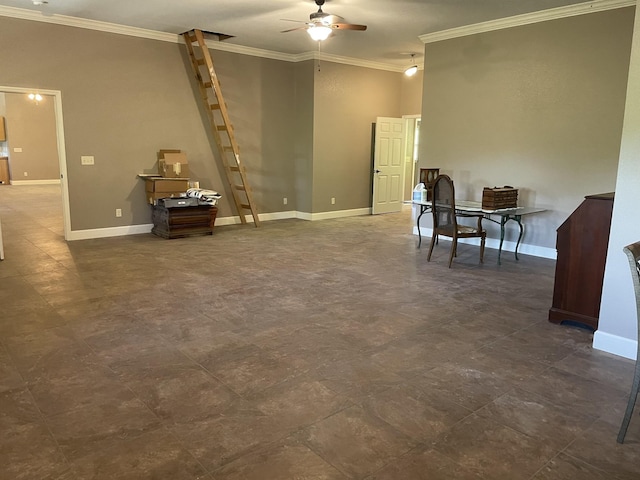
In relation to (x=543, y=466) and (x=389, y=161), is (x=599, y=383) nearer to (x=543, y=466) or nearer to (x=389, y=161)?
(x=543, y=466)

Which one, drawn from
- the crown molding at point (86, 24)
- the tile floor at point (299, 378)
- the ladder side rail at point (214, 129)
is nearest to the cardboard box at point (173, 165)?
the ladder side rail at point (214, 129)

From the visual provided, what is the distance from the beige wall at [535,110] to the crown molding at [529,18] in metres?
0.07

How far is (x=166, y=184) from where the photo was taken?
6805 mm

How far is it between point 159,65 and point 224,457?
6.45 metres

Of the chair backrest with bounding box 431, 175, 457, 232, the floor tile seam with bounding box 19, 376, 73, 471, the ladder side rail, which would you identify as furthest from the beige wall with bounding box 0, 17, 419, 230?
the floor tile seam with bounding box 19, 376, 73, 471

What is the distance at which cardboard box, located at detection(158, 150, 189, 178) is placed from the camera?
6.96 metres

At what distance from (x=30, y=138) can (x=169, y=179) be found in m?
9.82

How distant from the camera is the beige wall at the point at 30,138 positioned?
13.7m

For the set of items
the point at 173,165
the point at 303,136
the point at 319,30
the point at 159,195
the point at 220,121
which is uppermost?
the point at 319,30

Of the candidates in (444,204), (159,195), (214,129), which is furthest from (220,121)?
(444,204)

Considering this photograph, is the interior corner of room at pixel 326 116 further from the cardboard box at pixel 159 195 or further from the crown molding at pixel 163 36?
the cardboard box at pixel 159 195

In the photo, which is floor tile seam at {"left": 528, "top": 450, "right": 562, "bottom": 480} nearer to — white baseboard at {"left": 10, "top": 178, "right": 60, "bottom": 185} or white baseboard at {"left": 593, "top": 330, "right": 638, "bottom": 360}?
white baseboard at {"left": 593, "top": 330, "right": 638, "bottom": 360}

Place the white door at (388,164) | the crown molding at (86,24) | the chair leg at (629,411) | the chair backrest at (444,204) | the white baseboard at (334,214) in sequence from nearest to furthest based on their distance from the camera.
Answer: the chair leg at (629,411) < the chair backrest at (444,204) < the crown molding at (86,24) < the white baseboard at (334,214) < the white door at (388,164)

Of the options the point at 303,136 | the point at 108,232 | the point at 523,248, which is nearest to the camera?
the point at 523,248
